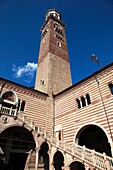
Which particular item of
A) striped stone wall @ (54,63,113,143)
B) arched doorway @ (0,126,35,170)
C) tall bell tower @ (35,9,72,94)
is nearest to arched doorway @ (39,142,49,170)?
arched doorway @ (0,126,35,170)

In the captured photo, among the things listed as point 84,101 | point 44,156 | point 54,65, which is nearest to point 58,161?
point 44,156

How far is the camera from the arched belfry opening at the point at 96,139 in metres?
15.0

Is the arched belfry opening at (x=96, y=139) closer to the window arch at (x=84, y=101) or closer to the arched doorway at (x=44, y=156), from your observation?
the window arch at (x=84, y=101)

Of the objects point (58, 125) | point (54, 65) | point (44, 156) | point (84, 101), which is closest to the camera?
point (44, 156)

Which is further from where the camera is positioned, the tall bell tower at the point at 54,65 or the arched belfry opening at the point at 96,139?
the tall bell tower at the point at 54,65

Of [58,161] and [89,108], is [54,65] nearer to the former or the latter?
[89,108]

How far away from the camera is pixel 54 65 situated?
78.3ft

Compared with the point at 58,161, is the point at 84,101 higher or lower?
higher

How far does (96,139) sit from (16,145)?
972cm

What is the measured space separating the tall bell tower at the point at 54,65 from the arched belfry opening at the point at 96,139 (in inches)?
308

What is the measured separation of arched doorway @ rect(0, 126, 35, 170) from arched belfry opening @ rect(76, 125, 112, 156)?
6170mm

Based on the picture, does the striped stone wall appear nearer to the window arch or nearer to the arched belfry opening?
the window arch

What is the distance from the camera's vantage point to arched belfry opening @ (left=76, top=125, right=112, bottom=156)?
589 inches

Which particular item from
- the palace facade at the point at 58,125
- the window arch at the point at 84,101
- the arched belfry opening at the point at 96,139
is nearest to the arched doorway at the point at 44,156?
the palace facade at the point at 58,125
